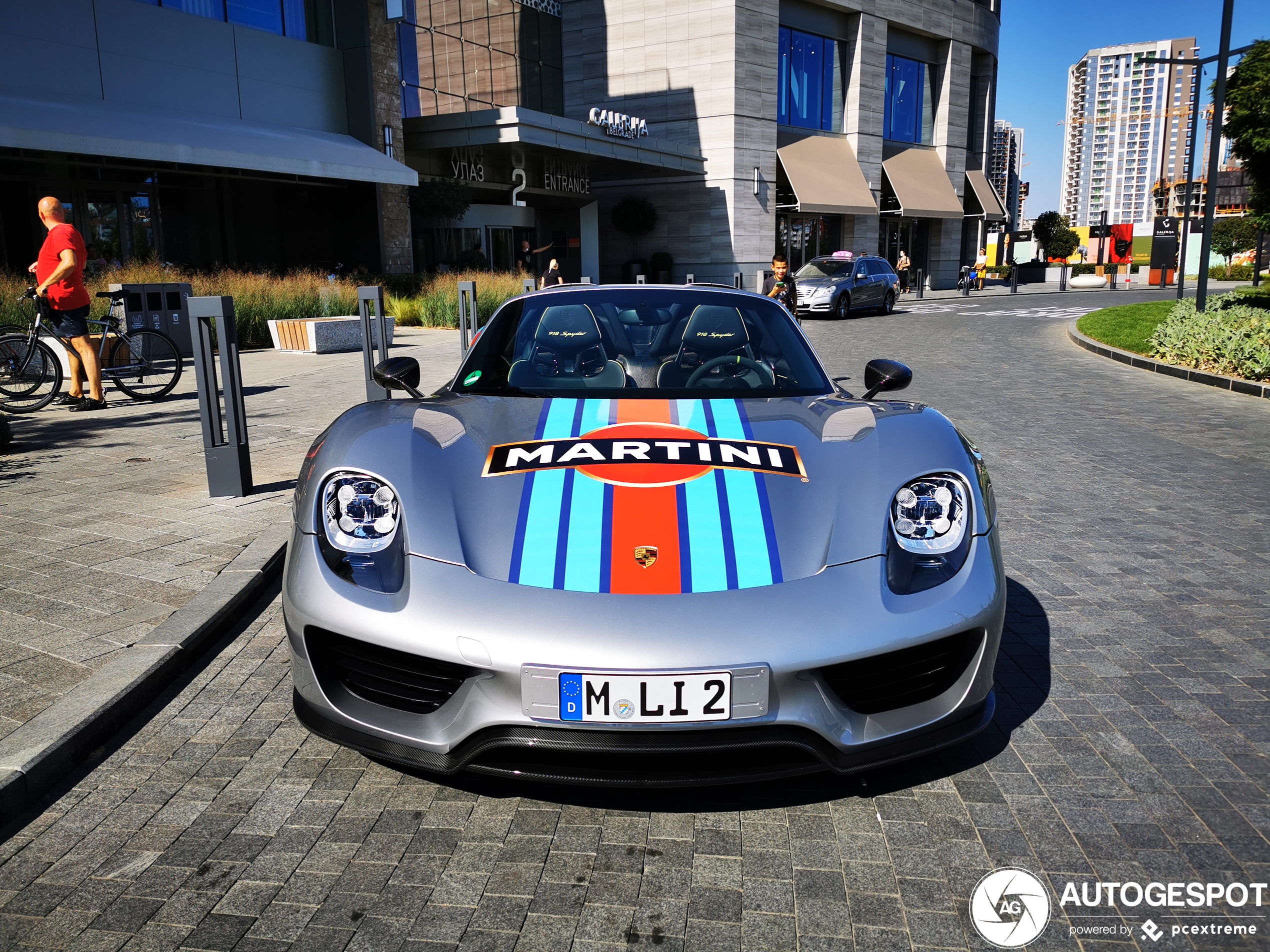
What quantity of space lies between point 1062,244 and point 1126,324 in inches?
1595

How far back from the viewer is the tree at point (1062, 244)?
55844 millimetres

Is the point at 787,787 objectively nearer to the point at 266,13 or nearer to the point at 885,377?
the point at 885,377

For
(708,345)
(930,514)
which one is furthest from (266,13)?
(930,514)

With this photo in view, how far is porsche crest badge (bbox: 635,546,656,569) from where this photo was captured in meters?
2.58

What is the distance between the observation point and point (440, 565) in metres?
2.61

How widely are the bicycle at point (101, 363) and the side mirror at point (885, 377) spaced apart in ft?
28.0

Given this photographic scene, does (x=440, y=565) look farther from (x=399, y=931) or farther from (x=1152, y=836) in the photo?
(x=1152, y=836)

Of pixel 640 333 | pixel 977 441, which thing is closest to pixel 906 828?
pixel 640 333

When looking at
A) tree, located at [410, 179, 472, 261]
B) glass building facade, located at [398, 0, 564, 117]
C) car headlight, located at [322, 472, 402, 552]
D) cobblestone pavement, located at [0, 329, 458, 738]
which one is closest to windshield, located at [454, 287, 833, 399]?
car headlight, located at [322, 472, 402, 552]

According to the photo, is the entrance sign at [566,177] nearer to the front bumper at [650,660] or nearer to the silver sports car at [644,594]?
the silver sports car at [644,594]

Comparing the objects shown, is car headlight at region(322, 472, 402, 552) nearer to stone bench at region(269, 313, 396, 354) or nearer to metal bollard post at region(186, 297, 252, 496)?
metal bollard post at region(186, 297, 252, 496)

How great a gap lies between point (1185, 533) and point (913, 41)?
45210mm

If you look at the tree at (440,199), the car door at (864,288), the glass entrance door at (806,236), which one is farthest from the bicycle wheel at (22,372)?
the glass entrance door at (806,236)

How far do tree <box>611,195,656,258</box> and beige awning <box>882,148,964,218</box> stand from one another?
37.4ft
